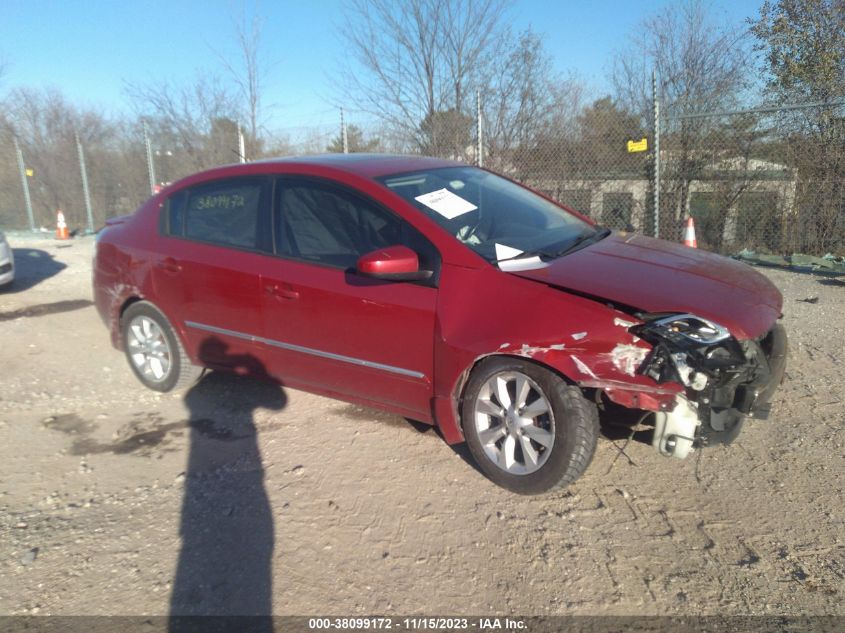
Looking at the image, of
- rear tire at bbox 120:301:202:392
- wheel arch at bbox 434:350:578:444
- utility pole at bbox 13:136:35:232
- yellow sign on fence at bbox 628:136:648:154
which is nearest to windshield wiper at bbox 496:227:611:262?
wheel arch at bbox 434:350:578:444

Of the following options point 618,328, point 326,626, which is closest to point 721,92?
point 618,328

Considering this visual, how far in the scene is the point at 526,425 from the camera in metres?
3.12

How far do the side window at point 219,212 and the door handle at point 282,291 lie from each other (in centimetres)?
A: 35

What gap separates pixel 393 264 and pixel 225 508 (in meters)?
1.48

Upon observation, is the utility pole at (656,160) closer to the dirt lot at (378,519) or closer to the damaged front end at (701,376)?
the dirt lot at (378,519)

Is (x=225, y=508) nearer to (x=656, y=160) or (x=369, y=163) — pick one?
(x=369, y=163)

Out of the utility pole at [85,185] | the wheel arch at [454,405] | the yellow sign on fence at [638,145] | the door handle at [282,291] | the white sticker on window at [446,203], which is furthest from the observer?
the utility pole at [85,185]

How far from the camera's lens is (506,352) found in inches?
120

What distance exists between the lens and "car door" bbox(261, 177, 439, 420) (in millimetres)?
3426

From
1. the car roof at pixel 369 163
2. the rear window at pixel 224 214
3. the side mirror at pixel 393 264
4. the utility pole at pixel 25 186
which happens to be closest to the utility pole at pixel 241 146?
the utility pole at pixel 25 186

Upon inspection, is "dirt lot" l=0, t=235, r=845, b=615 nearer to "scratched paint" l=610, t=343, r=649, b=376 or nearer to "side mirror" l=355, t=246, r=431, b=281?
"scratched paint" l=610, t=343, r=649, b=376

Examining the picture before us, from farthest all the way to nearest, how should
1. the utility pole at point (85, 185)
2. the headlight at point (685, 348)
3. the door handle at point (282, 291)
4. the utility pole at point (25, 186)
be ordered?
the utility pole at point (25, 186)
the utility pole at point (85, 185)
the door handle at point (282, 291)
the headlight at point (685, 348)

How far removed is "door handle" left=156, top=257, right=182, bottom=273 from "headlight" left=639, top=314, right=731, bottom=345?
124 inches

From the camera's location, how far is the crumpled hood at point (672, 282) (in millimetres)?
2920
